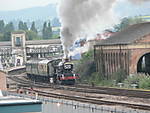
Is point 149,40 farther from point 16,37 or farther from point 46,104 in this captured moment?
point 16,37

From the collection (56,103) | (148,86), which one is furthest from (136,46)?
(56,103)

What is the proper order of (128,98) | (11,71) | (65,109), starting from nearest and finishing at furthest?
(65,109)
(128,98)
(11,71)

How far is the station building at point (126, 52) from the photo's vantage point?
2094 inches

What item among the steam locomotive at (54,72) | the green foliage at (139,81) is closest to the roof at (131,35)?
the green foliage at (139,81)

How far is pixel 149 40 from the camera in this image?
177 ft

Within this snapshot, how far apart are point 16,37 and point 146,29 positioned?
236 ft

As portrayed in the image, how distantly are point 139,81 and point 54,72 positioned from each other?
884cm

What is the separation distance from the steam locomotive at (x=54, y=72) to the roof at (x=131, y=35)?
5.80 meters

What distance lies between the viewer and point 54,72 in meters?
52.5

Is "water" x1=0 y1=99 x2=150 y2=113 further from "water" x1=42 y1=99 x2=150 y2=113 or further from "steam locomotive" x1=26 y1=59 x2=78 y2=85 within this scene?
"steam locomotive" x1=26 y1=59 x2=78 y2=85

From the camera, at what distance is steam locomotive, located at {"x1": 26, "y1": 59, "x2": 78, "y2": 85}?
50.9 m

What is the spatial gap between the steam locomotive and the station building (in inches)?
189

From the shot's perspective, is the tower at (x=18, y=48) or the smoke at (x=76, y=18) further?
the tower at (x=18, y=48)

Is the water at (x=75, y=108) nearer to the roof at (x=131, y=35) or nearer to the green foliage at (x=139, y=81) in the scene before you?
the green foliage at (x=139, y=81)
